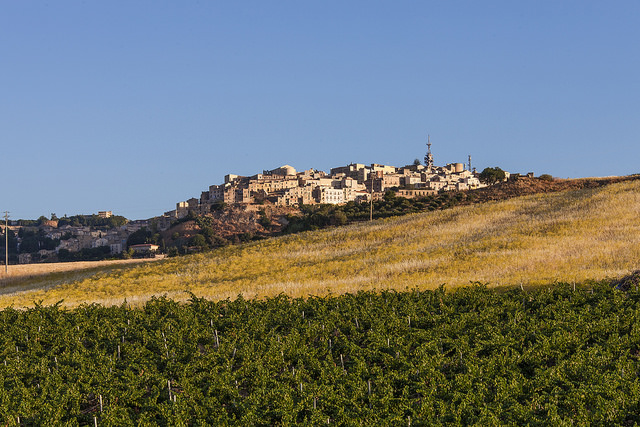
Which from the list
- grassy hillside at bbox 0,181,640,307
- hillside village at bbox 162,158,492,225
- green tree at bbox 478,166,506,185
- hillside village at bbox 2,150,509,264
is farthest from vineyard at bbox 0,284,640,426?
hillside village at bbox 162,158,492,225

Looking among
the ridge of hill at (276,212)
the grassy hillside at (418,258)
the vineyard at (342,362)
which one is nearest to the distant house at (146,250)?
the ridge of hill at (276,212)

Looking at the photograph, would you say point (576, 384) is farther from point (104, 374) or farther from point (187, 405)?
point (104, 374)

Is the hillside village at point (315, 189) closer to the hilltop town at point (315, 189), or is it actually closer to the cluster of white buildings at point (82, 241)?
the hilltop town at point (315, 189)

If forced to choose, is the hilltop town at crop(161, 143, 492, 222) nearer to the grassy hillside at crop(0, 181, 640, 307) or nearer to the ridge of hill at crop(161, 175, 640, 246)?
the ridge of hill at crop(161, 175, 640, 246)

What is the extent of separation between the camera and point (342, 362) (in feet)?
57.9

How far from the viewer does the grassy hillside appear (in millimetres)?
31453

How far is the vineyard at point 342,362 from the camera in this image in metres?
13.4

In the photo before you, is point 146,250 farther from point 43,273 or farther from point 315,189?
point 43,273

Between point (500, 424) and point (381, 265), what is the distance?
26.1 m

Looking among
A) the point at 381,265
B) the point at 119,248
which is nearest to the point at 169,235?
the point at 119,248

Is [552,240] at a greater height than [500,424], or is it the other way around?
[552,240]

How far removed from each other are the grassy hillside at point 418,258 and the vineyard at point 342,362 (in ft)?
17.6

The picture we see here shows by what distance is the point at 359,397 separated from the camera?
47.3ft

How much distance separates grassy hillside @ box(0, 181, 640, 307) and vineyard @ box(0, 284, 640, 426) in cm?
536
